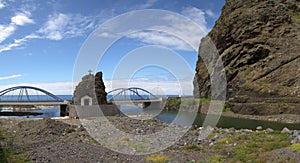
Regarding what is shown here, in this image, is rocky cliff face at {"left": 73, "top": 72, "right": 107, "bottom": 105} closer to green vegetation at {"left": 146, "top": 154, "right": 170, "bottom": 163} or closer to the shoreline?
green vegetation at {"left": 146, "top": 154, "right": 170, "bottom": 163}

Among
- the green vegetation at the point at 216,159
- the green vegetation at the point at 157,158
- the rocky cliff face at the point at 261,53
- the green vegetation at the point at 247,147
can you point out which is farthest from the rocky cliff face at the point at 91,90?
the rocky cliff face at the point at 261,53

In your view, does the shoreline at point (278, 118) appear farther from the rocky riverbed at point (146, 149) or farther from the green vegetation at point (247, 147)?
the green vegetation at point (247, 147)

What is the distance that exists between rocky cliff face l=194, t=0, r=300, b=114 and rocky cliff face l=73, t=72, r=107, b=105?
144 feet

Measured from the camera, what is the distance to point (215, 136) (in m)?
31.3

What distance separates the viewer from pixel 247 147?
24.4 m

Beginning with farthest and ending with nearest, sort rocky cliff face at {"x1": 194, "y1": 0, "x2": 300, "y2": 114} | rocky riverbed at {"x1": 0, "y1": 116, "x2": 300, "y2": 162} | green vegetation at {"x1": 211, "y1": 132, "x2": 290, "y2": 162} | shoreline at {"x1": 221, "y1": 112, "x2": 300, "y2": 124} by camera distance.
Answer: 1. rocky cliff face at {"x1": 194, "y1": 0, "x2": 300, "y2": 114}
2. shoreline at {"x1": 221, "y1": 112, "x2": 300, "y2": 124}
3. rocky riverbed at {"x1": 0, "y1": 116, "x2": 300, "y2": 162}
4. green vegetation at {"x1": 211, "y1": 132, "x2": 290, "y2": 162}

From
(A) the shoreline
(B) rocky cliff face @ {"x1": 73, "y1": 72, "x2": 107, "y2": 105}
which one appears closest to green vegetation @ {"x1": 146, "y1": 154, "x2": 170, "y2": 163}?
(B) rocky cliff face @ {"x1": 73, "y1": 72, "x2": 107, "y2": 105}

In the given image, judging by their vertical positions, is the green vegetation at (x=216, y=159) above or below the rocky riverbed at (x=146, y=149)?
below

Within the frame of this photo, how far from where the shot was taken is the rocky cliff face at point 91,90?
59.2 meters

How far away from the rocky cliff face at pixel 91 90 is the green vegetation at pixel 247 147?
37.5 meters

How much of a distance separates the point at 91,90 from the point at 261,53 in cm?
6461

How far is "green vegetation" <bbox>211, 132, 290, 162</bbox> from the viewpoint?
20609 mm

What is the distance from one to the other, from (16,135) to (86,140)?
9021 mm

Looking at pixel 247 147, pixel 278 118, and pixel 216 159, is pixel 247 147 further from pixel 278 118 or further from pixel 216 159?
pixel 278 118
